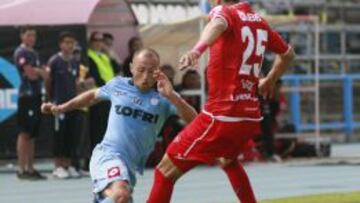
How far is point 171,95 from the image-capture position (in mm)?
8516

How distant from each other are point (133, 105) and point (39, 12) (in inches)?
373

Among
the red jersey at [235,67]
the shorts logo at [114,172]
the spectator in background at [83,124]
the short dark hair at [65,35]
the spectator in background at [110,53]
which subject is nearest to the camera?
the shorts logo at [114,172]

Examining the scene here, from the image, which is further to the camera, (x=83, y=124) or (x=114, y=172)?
(x=83, y=124)

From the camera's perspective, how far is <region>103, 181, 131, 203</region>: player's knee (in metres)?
8.16

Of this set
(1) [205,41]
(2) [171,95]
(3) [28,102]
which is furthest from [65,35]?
(2) [171,95]

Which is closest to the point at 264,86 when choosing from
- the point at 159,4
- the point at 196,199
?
the point at 196,199

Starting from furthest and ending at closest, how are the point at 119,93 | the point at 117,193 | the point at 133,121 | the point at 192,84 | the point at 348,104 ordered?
the point at 348,104, the point at 192,84, the point at 119,93, the point at 133,121, the point at 117,193

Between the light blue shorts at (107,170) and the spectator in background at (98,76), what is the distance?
8.63 metres

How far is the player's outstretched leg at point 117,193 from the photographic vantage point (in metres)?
8.16

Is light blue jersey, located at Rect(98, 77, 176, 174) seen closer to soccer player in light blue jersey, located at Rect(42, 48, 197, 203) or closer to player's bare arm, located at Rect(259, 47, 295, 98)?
soccer player in light blue jersey, located at Rect(42, 48, 197, 203)

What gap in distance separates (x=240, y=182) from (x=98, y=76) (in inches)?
318

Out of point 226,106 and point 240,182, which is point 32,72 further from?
point 226,106

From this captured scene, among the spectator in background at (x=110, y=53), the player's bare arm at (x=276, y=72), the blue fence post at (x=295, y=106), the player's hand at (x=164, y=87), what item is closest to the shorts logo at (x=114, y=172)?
the player's hand at (x=164, y=87)

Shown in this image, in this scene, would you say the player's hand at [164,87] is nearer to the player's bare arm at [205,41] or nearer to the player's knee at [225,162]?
the player's bare arm at [205,41]
